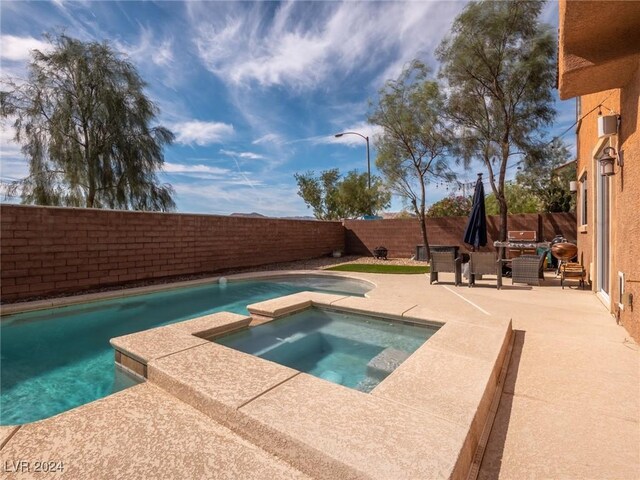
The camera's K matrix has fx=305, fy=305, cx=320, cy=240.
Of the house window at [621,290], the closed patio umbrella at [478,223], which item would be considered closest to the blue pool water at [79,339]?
the closed patio umbrella at [478,223]

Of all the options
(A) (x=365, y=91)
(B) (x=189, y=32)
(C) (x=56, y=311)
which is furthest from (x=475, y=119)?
(C) (x=56, y=311)

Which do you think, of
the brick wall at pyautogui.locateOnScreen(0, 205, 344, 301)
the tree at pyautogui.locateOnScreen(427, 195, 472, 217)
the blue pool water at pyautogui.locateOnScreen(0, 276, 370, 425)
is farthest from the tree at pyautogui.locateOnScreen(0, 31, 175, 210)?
the tree at pyautogui.locateOnScreen(427, 195, 472, 217)

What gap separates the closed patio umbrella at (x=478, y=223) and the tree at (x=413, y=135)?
12.1ft

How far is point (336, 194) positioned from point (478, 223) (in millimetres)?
17219

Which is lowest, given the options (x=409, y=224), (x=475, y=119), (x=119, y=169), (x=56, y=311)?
(x=56, y=311)

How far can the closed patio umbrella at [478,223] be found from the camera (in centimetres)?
1048

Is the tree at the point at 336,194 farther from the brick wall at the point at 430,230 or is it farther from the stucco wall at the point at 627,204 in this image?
the stucco wall at the point at 627,204

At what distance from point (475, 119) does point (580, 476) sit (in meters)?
13.2

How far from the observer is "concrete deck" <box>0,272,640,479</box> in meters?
1.86

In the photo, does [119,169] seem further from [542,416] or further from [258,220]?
[542,416]

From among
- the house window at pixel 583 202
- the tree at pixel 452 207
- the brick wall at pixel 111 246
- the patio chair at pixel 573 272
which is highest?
the tree at pixel 452 207

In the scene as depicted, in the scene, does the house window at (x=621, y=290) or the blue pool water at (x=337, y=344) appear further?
the house window at (x=621, y=290)

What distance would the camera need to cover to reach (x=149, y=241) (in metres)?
9.68

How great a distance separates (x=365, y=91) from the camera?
14.7 m
